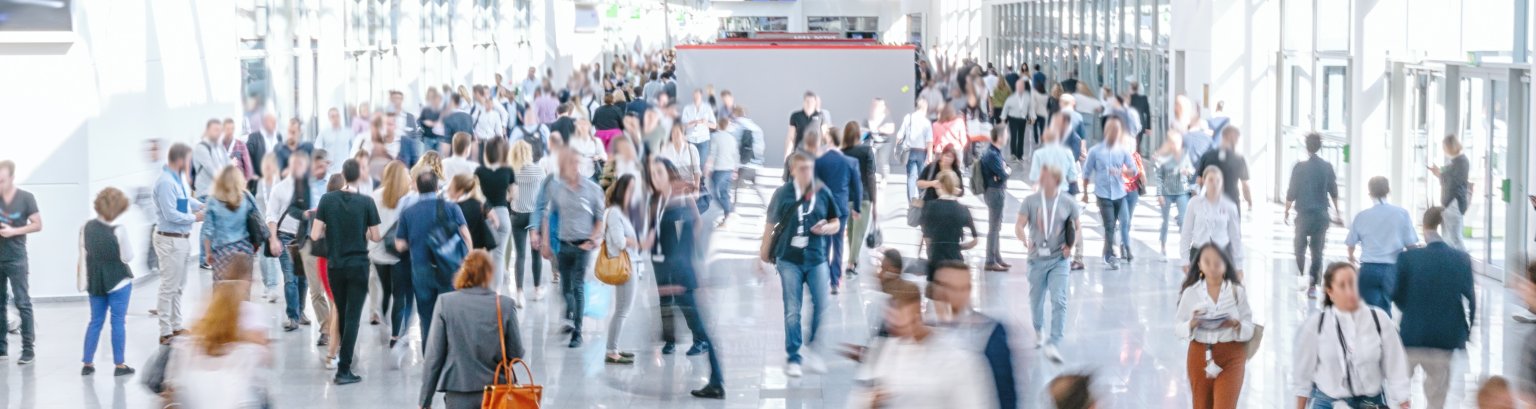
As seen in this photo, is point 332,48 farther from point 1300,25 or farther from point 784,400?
point 784,400

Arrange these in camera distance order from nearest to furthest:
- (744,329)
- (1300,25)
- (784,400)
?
(784,400) → (744,329) → (1300,25)

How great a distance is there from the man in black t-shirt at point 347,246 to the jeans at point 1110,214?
23.2 feet

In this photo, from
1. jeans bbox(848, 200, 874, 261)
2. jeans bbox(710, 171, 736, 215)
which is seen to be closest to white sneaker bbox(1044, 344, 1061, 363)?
jeans bbox(848, 200, 874, 261)

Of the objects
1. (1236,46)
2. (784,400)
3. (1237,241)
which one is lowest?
(784,400)

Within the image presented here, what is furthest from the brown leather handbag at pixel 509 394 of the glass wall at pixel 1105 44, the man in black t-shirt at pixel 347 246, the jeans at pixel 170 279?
the glass wall at pixel 1105 44

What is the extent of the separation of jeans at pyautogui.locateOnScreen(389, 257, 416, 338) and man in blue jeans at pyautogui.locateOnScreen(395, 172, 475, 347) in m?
0.15

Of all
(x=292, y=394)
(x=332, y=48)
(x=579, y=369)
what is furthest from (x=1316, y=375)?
(x=332, y=48)

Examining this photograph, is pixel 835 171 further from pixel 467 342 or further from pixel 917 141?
pixel 917 141

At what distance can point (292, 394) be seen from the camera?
1038cm

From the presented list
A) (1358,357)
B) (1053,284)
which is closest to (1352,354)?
(1358,357)

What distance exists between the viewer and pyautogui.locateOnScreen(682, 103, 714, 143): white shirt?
2198cm

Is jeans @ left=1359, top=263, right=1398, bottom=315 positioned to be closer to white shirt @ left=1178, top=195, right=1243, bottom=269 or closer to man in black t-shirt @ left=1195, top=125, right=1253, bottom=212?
white shirt @ left=1178, top=195, right=1243, bottom=269

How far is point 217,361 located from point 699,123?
15768mm

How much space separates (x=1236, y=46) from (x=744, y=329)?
41.3ft
